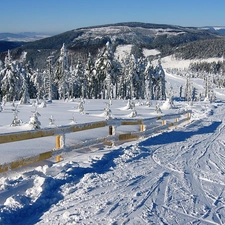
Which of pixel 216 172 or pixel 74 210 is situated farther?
pixel 216 172

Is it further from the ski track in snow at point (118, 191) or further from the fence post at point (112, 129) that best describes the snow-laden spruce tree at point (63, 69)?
the ski track in snow at point (118, 191)

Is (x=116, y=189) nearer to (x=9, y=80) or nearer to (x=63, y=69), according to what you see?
(x=9, y=80)

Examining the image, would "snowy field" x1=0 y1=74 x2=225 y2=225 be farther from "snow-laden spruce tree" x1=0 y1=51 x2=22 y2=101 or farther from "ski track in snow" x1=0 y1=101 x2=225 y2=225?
"snow-laden spruce tree" x1=0 y1=51 x2=22 y2=101

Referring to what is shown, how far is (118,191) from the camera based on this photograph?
541 centimetres

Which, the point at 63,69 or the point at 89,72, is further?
the point at 89,72

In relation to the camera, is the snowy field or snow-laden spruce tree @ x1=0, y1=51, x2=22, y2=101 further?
snow-laden spruce tree @ x1=0, y1=51, x2=22, y2=101

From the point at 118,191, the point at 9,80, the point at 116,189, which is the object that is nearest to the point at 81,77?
the point at 9,80

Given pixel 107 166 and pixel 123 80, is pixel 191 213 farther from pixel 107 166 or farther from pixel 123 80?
pixel 123 80

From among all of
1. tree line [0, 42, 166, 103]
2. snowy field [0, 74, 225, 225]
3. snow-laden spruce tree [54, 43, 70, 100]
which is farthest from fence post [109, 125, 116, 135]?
snow-laden spruce tree [54, 43, 70, 100]

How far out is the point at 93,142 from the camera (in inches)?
358

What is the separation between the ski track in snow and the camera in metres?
4.36

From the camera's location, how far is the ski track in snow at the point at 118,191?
436cm

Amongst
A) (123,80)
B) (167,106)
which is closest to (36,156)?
(167,106)

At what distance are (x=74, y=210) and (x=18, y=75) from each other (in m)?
49.5
